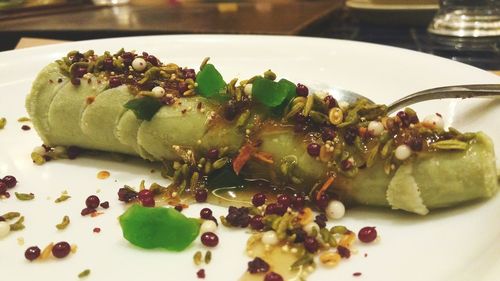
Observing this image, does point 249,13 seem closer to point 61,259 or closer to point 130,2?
point 130,2

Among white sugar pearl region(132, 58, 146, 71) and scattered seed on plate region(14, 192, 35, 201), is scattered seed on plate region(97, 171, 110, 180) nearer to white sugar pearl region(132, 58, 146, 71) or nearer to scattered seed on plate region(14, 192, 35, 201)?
scattered seed on plate region(14, 192, 35, 201)

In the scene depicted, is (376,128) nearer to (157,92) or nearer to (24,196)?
(157,92)

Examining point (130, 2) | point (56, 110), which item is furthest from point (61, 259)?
point (130, 2)

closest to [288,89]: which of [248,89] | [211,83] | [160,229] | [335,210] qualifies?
[248,89]

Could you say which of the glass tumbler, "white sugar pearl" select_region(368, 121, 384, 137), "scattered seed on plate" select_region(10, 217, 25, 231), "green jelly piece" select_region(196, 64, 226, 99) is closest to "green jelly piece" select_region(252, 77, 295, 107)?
"green jelly piece" select_region(196, 64, 226, 99)

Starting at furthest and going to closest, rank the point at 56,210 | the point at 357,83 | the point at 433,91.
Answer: the point at 357,83, the point at 433,91, the point at 56,210

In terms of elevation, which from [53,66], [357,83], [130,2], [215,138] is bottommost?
[130,2]

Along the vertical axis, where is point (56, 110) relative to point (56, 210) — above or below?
above

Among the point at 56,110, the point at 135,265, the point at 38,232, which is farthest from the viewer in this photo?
the point at 56,110
